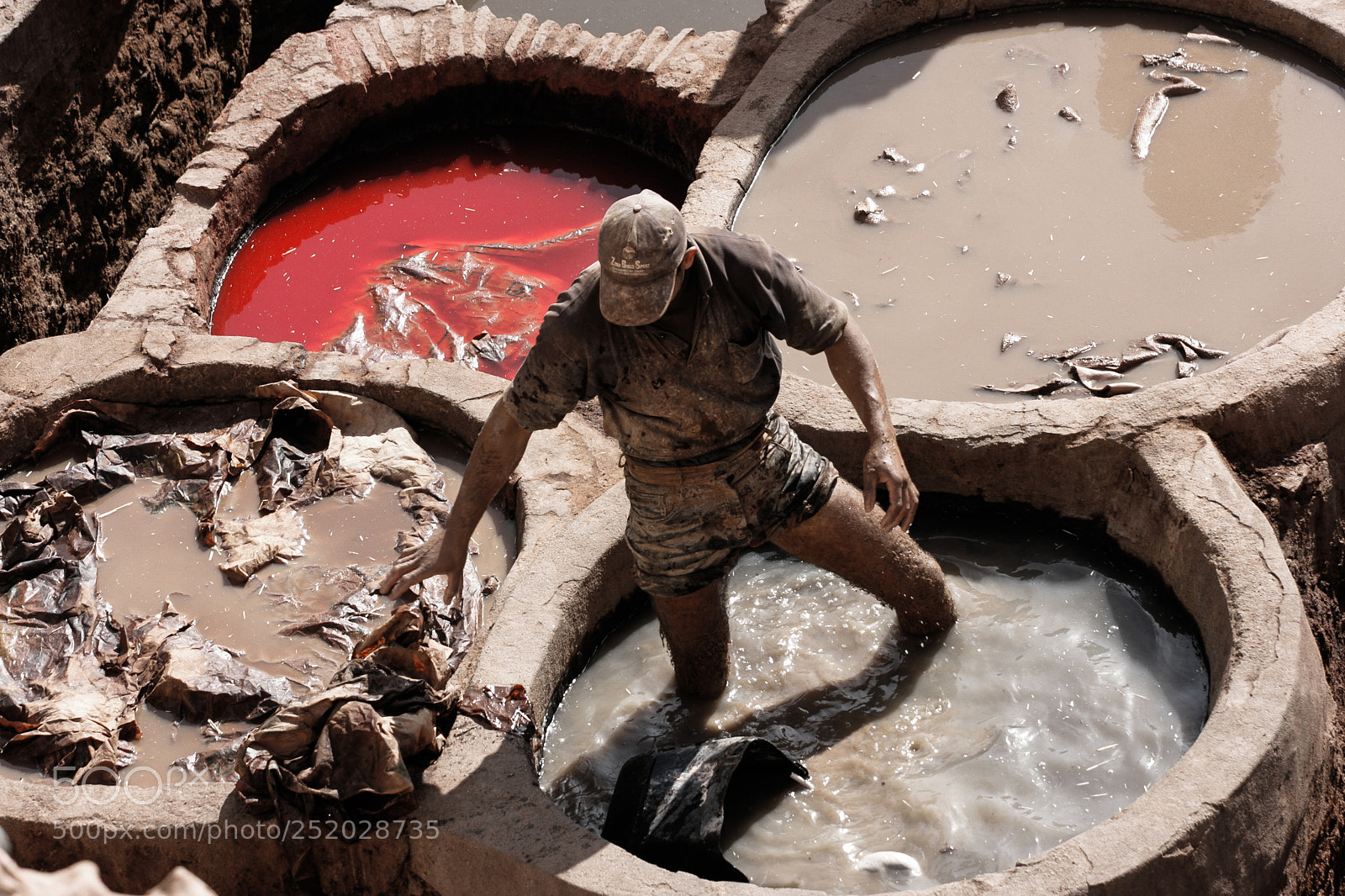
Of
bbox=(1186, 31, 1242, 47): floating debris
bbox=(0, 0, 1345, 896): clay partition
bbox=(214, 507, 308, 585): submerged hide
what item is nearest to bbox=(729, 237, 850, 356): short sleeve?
bbox=(0, 0, 1345, 896): clay partition

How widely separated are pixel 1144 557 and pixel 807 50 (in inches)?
128

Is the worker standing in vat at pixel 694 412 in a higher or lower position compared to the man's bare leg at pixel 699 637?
higher

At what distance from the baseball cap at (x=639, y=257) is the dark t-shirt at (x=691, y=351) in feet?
0.55

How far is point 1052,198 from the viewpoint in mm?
5230

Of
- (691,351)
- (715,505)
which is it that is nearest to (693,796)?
(715,505)

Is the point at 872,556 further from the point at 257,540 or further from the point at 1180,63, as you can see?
the point at 1180,63

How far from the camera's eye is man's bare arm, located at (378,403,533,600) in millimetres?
3025

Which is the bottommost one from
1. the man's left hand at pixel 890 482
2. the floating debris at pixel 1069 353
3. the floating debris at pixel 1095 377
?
the floating debris at pixel 1095 377

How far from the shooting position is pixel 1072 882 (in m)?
2.75

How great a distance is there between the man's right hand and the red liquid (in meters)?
2.46

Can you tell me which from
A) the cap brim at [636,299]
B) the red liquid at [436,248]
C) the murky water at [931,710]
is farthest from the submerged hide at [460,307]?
the cap brim at [636,299]

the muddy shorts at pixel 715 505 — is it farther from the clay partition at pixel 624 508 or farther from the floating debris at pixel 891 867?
the floating debris at pixel 891 867

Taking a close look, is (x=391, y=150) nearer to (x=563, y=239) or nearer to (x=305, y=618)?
(x=563, y=239)

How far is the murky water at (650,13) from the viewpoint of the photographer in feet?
25.3
